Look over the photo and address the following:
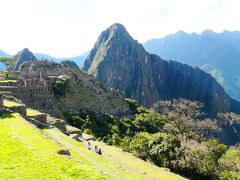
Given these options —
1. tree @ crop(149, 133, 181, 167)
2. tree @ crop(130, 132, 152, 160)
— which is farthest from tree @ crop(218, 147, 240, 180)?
tree @ crop(130, 132, 152, 160)

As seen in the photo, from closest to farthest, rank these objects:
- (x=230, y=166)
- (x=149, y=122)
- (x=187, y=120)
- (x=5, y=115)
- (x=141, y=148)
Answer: (x=5, y=115), (x=230, y=166), (x=141, y=148), (x=187, y=120), (x=149, y=122)

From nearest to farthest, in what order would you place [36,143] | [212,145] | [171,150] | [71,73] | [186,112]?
1. [36,143]
2. [171,150]
3. [212,145]
4. [186,112]
5. [71,73]

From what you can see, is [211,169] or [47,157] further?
[211,169]

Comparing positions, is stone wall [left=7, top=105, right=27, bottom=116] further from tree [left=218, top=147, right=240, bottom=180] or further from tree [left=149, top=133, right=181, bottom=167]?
tree [left=218, top=147, right=240, bottom=180]

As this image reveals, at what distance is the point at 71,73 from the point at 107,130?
5150cm

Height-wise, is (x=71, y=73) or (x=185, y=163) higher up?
(x=71, y=73)

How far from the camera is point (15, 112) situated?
139 ft

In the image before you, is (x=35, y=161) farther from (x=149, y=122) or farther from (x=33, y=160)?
(x=149, y=122)

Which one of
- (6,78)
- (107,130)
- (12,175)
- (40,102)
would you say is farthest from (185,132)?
(6,78)

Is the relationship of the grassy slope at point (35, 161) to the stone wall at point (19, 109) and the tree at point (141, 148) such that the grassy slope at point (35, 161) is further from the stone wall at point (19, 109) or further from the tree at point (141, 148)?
the tree at point (141, 148)

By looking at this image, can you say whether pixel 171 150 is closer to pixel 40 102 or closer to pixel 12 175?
pixel 12 175

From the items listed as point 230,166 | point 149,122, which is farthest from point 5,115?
point 149,122

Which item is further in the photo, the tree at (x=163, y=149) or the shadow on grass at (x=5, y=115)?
the tree at (x=163, y=149)

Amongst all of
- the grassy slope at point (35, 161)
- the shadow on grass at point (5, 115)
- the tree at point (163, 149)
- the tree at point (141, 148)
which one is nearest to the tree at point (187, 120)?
the tree at point (141, 148)
